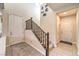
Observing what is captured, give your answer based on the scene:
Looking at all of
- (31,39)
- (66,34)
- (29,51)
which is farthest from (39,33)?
(66,34)

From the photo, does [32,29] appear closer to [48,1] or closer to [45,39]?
[45,39]

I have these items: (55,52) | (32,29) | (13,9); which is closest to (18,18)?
(13,9)

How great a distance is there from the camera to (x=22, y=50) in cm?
125

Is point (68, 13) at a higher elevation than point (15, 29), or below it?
higher

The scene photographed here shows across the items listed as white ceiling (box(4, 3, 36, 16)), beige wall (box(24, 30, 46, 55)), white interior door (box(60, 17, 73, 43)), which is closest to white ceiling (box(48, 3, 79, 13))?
white interior door (box(60, 17, 73, 43))

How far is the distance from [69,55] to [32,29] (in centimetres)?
65

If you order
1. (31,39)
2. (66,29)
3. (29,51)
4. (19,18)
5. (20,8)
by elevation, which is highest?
(20,8)

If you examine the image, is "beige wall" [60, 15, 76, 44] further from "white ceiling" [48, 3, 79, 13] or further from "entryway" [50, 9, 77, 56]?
"white ceiling" [48, 3, 79, 13]

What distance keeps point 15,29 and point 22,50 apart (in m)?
0.32

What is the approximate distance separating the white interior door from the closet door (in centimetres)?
60

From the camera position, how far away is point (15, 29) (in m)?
1.26

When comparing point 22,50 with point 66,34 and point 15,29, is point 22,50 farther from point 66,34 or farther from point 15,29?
point 66,34

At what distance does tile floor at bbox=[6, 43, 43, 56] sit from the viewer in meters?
1.24

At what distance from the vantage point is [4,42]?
1234 mm
